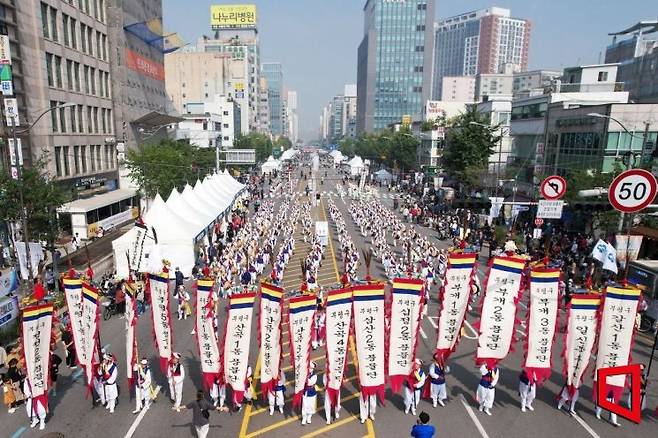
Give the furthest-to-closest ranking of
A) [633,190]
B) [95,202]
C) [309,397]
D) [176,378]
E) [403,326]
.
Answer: [95,202] → [633,190] → [176,378] → [403,326] → [309,397]

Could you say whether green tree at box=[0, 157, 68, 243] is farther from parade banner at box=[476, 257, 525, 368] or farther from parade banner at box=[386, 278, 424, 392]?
parade banner at box=[476, 257, 525, 368]

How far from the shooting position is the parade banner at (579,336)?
10.5 m

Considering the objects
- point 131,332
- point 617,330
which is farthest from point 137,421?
point 617,330

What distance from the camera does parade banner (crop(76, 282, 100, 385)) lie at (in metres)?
10.8

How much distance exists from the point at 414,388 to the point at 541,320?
355 cm

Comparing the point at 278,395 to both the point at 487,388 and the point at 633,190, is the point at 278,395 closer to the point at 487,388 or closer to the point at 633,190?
the point at 487,388

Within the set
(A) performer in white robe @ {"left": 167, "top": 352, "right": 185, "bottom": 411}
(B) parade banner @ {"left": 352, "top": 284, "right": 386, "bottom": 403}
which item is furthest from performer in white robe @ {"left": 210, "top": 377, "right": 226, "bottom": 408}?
(B) parade banner @ {"left": 352, "top": 284, "right": 386, "bottom": 403}

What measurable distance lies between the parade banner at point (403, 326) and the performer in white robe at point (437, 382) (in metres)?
0.70

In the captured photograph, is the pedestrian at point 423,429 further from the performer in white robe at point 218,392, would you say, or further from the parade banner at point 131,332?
the parade banner at point 131,332

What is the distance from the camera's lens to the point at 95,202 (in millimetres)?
31906

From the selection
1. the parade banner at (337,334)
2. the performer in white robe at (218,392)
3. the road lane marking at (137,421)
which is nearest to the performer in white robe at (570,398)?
the parade banner at (337,334)

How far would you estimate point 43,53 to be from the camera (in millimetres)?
29734

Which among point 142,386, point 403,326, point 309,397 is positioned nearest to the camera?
point 309,397

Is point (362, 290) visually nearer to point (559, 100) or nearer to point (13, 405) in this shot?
point (13, 405)
